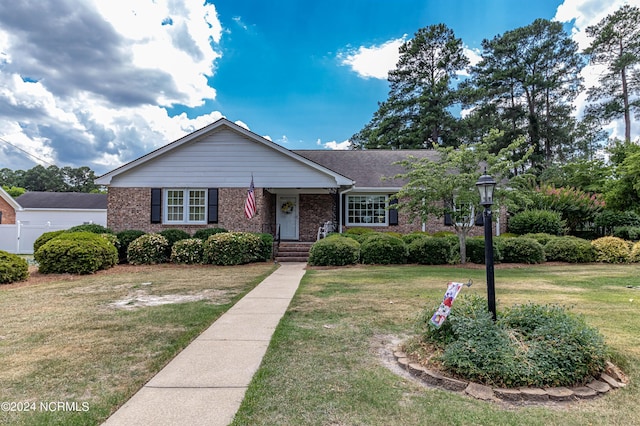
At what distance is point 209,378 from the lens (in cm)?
338

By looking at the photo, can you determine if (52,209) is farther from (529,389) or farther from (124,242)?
(529,389)

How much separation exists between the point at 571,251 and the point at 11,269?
57.2ft

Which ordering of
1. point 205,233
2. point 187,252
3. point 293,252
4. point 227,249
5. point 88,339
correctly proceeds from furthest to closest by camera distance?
point 293,252
point 205,233
point 187,252
point 227,249
point 88,339

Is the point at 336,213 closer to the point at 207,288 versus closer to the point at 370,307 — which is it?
the point at 207,288

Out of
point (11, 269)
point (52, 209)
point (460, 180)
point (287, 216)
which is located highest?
point (460, 180)

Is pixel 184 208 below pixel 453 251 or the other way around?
the other way around

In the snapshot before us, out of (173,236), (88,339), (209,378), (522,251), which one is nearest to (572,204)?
(522,251)

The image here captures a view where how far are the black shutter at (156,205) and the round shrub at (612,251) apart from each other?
1717 centimetres

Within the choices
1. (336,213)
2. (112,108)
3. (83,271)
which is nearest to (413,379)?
(83,271)

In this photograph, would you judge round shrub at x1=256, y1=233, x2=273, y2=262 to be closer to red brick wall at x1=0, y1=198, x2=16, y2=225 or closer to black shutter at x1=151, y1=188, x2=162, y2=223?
black shutter at x1=151, y1=188, x2=162, y2=223

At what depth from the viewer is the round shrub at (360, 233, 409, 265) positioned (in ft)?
40.0

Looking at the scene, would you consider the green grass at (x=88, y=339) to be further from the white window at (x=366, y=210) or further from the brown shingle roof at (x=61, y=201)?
the brown shingle roof at (x=61, y=201)

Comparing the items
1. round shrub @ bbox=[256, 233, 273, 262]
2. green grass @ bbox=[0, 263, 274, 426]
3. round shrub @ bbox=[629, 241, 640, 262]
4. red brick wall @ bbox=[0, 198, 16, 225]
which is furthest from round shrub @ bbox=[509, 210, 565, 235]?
red brick wall @ bbox=[0, 198, 16, 225]

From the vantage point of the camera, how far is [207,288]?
26.7 ft
